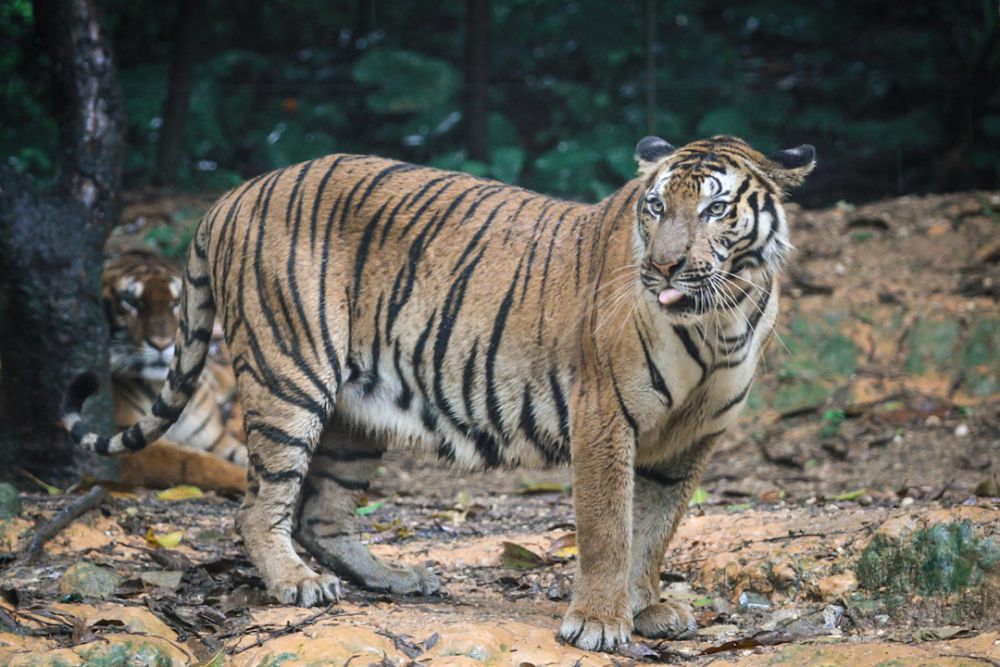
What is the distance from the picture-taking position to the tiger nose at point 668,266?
12.4 feet

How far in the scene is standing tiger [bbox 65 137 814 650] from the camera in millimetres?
4020

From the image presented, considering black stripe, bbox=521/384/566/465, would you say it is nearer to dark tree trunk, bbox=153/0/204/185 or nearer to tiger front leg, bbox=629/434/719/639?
tiger front leg, bbox=629/434/719/639

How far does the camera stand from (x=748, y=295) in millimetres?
4004

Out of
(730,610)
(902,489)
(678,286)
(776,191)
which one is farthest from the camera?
(902,489)

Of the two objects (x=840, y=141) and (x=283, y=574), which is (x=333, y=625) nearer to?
(x=283, y=574)

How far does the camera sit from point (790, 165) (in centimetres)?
411

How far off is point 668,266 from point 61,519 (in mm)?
2791

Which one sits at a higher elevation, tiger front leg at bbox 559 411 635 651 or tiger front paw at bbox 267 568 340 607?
tiger front leg at bbox 559 411 635 651

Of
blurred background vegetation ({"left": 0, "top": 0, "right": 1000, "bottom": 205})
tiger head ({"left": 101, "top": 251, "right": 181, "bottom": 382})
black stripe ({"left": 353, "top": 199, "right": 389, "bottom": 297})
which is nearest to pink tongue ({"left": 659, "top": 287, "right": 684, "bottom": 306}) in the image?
black stripe ({"left": 353, "top": 199, "right": 389, "bottom": 297})

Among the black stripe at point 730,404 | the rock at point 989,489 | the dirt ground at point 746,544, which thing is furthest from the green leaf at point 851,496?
the black stripe at point 730,404

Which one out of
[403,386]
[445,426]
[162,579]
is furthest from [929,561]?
[162,579]

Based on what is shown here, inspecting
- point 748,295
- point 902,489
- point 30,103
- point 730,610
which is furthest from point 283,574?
point 30,103

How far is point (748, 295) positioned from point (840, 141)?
22.7 ft

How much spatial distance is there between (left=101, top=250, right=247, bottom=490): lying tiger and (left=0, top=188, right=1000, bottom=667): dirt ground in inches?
11.5
